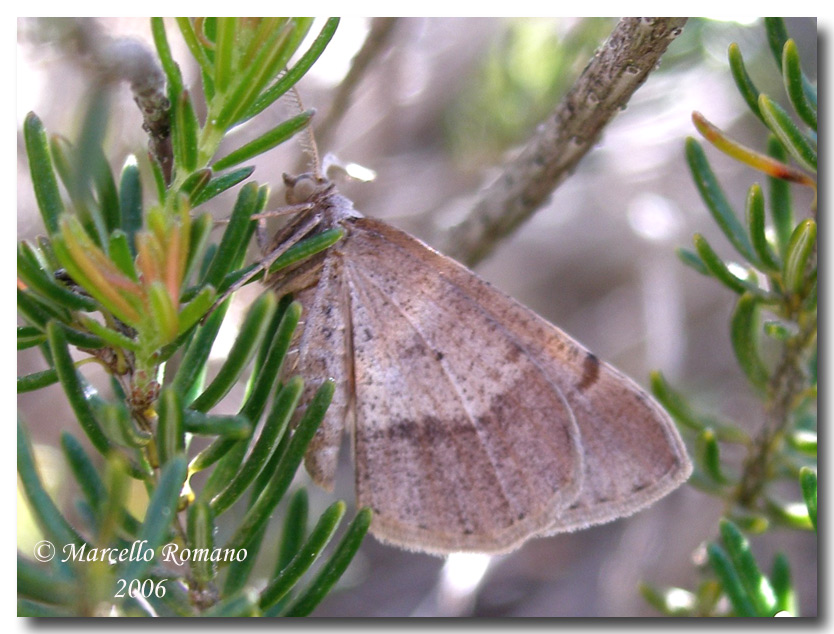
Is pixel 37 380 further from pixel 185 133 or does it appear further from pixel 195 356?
pixel 185 133

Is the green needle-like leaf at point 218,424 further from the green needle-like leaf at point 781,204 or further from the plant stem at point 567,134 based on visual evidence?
the green needle-like leaf at point 781,204

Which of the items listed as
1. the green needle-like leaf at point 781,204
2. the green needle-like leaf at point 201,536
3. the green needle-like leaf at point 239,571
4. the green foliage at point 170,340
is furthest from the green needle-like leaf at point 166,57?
the green needle-like leaf at point 781,204

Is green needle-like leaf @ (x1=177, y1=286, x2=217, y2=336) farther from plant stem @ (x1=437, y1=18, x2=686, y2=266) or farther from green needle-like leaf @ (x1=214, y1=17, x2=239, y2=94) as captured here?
plant stem @ (x1=437, y1=18, x2=686, y2=266)

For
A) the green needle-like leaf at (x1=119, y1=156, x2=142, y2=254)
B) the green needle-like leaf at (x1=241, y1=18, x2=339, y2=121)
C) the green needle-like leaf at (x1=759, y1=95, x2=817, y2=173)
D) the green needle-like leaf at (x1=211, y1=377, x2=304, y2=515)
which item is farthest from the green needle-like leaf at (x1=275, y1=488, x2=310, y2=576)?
the green needle-like leaf at (x1=759, y1=95, x2=817, y2=173)

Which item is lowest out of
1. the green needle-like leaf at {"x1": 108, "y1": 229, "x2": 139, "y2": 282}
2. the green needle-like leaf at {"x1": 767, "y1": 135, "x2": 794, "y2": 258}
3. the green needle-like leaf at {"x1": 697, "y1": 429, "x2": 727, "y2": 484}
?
the green needle-like leaf at {"x1": 697, "y1": 429, "x2": 727, "y2": 484}

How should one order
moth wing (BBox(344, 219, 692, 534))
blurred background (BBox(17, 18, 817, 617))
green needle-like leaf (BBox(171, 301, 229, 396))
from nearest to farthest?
green needle-like leaf (BBox(171, 301, 229, 396))
moth wing (BBox(344, 219, 692, 534))
blurred background (BBox(17, 18, 817, 617))

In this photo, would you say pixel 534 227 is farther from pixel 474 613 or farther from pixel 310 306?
pixel 310 306

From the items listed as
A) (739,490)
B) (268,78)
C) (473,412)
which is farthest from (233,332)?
(739,490)
